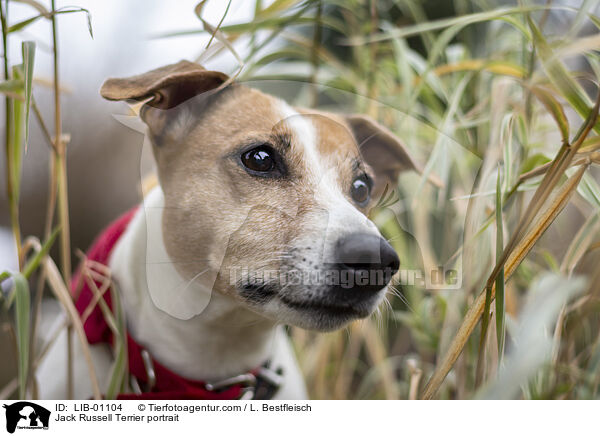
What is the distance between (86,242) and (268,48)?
1369 millimetres

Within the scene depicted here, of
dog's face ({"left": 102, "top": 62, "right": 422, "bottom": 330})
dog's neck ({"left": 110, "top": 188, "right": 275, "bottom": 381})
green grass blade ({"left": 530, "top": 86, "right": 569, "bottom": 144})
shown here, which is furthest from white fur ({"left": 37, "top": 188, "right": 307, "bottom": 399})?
green grass blade ({"left": 530, "top": 86, "right": 569, "bottom": 144})

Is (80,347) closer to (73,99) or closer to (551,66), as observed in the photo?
(73,99)

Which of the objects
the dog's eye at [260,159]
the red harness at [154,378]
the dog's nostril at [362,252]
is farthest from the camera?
the red harness at [154,378]

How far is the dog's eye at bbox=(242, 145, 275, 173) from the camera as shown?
0.83 metres

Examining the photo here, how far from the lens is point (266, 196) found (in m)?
0.81

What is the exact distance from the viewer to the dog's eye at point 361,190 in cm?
85

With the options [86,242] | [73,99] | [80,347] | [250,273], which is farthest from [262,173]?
[86,242]

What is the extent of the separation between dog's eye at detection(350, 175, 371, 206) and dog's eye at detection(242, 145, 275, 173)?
5.6 inches

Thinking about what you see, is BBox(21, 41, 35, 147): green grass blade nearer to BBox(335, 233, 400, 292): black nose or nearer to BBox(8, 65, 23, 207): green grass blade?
BBox(8, 65, 23, 207): green grass blade

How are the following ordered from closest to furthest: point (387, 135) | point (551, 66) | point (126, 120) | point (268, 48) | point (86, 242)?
point (551, 66)
point (126, 120)
point (387, 135)
point (268, 48)
point (86, 242)

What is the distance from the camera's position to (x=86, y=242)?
84.4 inches

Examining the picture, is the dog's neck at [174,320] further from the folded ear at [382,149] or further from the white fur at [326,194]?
the folded ear at [382,149]
